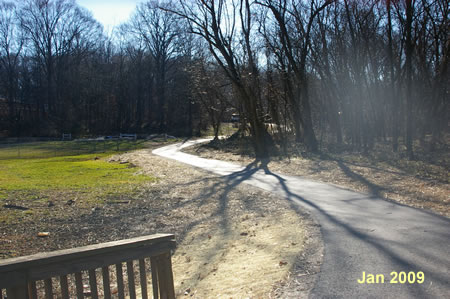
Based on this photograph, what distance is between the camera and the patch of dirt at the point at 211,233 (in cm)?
516

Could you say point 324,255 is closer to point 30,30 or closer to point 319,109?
point 319,109

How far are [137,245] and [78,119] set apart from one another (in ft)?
202

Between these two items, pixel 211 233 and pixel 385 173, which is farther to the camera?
pixel 385 173

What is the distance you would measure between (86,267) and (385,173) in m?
11.7

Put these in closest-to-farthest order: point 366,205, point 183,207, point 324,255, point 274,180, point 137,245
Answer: point 137,245, point 324,255, point 366,205, point 183,207, point 274,180

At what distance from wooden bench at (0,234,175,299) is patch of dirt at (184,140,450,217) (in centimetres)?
601

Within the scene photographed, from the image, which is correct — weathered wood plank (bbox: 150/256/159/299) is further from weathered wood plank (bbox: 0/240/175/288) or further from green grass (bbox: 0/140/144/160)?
green grass (bbox: 0/140/144/160)

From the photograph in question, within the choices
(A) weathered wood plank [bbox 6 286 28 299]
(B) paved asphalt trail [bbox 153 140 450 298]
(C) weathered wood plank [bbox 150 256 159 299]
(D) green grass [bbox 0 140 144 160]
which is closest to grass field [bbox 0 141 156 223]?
(B) paved asphalt trail [bbox 153 140 450 298]

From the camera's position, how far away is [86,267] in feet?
11.1

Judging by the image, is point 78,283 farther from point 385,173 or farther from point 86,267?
point 385,173

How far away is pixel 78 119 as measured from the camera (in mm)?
61125

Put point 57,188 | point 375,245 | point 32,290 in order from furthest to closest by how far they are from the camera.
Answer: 1. point 57,188
2. point 375,245
3. point 32,290

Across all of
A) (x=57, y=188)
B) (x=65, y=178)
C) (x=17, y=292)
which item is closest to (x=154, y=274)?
(x=17, y=292)

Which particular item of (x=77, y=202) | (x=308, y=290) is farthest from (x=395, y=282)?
(x=77, y=202)
